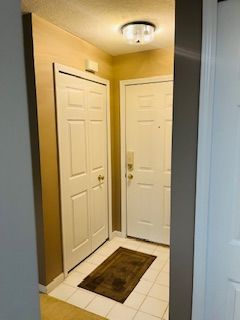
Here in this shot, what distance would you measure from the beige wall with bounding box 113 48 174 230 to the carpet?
1.37m

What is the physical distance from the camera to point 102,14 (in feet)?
6.21

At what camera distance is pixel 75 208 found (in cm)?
252

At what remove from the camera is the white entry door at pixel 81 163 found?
7.59 feet

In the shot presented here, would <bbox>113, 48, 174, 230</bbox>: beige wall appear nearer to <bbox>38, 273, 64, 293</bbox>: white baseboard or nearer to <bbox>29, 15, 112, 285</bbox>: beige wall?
<bbox>29, 15, 112, 285</bbox>: beige wall

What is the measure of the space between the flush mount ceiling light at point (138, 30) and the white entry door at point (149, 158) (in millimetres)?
690

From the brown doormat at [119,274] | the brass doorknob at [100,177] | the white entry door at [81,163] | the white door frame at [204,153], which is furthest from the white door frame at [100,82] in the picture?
the white door frame at [204,153]

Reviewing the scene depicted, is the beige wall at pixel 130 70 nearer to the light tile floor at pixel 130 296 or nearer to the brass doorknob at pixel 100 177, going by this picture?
the brass doorknob at pixel 100 177

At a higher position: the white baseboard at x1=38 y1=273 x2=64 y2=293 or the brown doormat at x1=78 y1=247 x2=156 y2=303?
the white baseboard at x1=38 y1=273 x2=64 y2=293

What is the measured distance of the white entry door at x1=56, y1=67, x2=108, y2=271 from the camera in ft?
7.59

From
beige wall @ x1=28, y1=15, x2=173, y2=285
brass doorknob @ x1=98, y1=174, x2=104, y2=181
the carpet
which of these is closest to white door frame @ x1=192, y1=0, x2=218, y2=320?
the carpet

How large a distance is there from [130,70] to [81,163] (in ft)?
4.30

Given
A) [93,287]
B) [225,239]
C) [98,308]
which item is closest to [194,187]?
[225,239]

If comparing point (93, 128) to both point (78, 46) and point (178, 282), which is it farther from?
point (178, 282)

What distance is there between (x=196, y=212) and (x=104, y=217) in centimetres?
203
